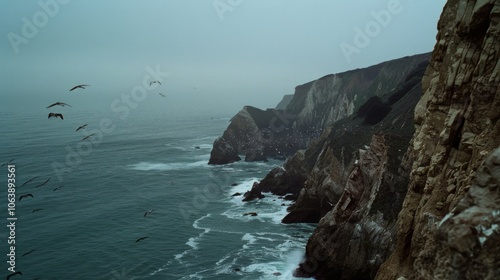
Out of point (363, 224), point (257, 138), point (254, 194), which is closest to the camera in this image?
point (363, 224)

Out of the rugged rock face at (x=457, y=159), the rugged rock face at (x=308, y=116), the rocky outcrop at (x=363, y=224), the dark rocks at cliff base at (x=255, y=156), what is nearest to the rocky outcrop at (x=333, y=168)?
the rocky outcrop at (x=363, y=224)

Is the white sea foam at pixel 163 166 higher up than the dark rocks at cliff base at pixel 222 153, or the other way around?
the dark rocks at cliff base at pixel 222 153

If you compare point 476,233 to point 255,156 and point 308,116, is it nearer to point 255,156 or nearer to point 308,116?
point 255,156

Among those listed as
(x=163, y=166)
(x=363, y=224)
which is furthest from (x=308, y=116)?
(x=363, y=224)

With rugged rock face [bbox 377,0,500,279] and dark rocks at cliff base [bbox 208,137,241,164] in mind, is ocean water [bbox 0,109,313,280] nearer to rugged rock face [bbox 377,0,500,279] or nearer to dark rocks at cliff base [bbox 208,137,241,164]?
dark rocks at cliff base [bbox 208,137,241,164]

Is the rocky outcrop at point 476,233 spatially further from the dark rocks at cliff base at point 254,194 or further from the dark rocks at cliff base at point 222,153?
the dark rocks at cliff base at point 222,153

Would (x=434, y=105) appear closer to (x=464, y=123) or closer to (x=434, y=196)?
(x=464, y=123)

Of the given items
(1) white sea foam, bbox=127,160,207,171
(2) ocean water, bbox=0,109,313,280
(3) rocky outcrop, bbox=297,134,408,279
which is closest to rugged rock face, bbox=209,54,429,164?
(1) white sea foam, bbox=127,160,207,171
